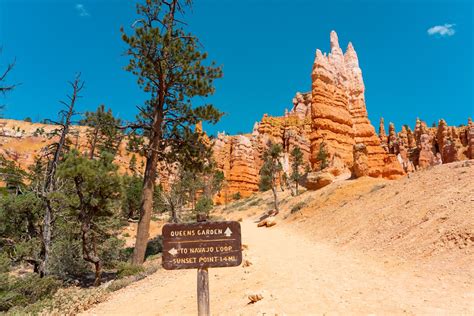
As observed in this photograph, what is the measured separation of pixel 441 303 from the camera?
5.96 m

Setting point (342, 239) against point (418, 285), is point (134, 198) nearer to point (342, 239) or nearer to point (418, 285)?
point (342, 239)

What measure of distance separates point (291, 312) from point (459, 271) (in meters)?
4.48

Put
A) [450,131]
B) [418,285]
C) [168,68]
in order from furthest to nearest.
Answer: [450,131] < [168,68] < [418,285]

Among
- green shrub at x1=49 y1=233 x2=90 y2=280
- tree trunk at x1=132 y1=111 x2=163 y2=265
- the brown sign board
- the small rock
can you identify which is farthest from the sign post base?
green shrub at x1=49 y1=233 x2=90 y2=280

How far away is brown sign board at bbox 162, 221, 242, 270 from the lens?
5.88 meters

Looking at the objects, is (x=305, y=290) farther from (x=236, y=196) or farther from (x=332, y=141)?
(x=236, y=196)

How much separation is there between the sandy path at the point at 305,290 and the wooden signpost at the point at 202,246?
139 centimetres

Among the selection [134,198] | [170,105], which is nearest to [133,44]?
[170,105]

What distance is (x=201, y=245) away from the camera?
233 inches

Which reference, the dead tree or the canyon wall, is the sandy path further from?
the canyon wall

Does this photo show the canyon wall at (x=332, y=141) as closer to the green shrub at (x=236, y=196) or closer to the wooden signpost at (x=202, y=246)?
the green shrub at (x=236, y=196)

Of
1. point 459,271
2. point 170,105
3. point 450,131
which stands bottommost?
point 459,271

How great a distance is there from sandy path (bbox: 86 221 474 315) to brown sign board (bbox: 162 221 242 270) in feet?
4.62

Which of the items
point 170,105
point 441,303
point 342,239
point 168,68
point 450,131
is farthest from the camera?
point 450,131
